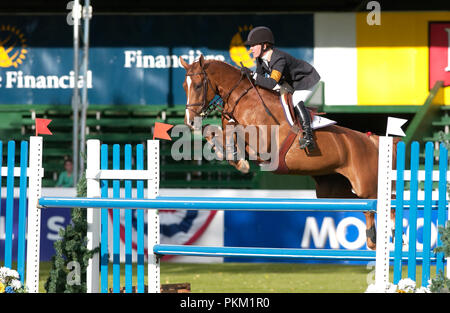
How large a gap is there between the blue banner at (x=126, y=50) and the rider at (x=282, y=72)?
7734mm

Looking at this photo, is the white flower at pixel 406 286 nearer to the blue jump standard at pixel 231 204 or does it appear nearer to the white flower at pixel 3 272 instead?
the blue jump standard at pixel 231 204

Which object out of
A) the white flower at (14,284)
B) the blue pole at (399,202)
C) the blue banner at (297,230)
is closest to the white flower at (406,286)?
the blue pole at (399,202)

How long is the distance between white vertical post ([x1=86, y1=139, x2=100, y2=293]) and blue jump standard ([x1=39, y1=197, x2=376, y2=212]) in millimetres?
464

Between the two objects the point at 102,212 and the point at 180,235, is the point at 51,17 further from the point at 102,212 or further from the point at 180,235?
the point at 102,212

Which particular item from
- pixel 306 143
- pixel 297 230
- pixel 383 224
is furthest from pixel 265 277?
pixel 383 224

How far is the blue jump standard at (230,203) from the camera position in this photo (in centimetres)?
439

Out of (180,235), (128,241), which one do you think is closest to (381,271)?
(128,241)

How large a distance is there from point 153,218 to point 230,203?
82cm

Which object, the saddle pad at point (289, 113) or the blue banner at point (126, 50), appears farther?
the blue banner at point (126, 50)

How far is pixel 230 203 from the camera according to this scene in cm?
453

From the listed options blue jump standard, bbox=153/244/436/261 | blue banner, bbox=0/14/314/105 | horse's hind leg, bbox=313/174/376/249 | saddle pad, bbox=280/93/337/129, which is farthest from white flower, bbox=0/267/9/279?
blue banner, bbox=0/14/314/105

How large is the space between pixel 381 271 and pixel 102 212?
196 centimetres

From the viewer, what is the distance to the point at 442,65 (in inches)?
550

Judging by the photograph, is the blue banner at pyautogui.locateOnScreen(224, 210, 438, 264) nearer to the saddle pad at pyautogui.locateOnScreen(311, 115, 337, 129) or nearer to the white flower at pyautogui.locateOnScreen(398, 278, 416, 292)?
the saddle pad at pyautogui.locateOnScreen(311, 115, 337, 129)
